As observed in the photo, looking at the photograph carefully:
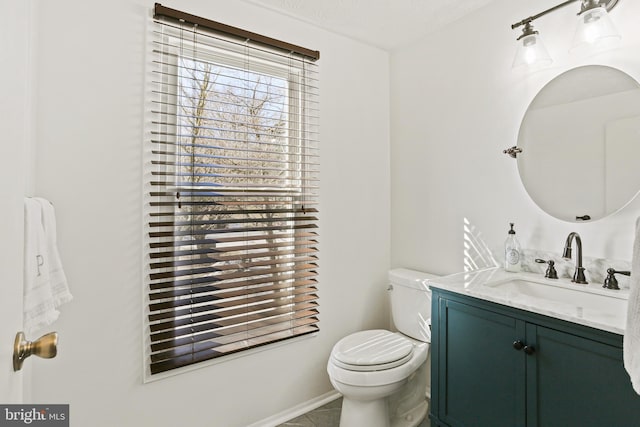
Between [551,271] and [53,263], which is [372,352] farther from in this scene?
[53,263]

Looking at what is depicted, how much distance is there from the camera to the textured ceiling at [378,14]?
6.21 feet

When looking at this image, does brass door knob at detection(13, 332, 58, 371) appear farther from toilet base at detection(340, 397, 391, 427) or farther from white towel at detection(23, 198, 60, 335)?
toilet base at detection(340, 397, 391, 427)

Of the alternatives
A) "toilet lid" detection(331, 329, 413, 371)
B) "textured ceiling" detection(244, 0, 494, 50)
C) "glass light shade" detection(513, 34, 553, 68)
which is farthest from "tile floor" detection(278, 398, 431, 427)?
"textured ceiling" detection(244, 0, 494, 50)

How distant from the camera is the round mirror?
1.42 meters

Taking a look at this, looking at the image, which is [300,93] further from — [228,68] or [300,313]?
[300,313]

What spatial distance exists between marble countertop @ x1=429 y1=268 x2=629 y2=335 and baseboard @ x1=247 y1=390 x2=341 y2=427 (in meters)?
1.12

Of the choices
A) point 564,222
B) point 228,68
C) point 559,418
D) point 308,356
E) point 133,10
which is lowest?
point 308,356

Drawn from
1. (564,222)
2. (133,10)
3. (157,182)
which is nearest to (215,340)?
(157,182)

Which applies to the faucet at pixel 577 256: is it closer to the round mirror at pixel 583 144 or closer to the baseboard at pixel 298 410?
the round mirror at pixel 583 144

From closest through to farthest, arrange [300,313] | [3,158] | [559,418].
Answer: [3,158] → [559,418] → [300,313]

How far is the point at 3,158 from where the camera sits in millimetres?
557

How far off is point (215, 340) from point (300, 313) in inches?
20.1

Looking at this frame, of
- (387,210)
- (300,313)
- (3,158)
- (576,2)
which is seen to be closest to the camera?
(3,158)

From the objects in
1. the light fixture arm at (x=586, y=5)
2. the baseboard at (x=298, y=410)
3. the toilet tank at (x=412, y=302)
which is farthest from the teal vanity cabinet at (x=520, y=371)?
the light fixture arm at (x=586, y=5)
